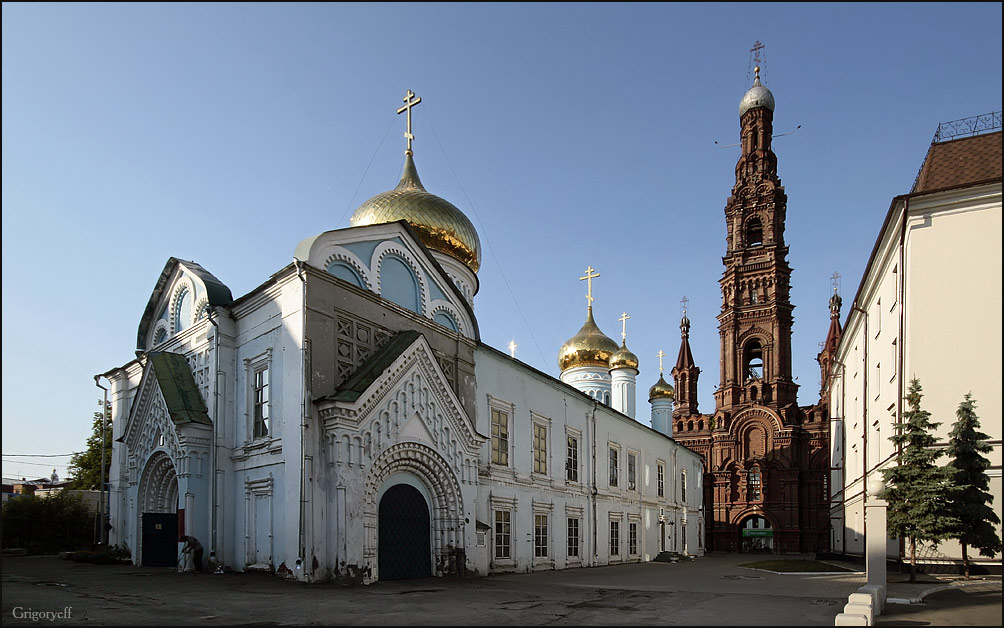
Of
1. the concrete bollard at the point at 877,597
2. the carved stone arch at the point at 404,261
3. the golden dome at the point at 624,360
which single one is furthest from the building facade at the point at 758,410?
the concrete bollard at the point at 877,597

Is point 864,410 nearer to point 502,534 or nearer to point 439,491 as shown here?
point 502,534

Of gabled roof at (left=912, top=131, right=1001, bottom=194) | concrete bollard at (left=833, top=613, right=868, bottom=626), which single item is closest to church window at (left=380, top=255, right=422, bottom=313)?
concrete bollard at (left=833, top=613, right=868, bottom=626)

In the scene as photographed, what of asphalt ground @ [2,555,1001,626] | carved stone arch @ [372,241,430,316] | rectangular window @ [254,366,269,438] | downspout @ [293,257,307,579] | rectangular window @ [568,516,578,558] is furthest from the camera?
rectangular window @ [568,516,578,558]

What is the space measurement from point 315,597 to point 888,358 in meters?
15.7

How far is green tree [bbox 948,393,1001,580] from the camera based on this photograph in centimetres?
1510

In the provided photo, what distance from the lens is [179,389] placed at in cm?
1639

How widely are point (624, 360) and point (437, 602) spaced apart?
104 feet

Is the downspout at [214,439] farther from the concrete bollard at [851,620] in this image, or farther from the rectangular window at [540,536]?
the concrete bollard at [851,620]

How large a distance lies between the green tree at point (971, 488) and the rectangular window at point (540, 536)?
33.5 feet

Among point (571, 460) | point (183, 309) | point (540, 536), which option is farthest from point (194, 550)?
point (571, 460)

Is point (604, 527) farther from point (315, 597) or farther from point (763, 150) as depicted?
point (763, 150)

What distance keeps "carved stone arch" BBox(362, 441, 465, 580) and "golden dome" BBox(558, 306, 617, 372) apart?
26.4 meters

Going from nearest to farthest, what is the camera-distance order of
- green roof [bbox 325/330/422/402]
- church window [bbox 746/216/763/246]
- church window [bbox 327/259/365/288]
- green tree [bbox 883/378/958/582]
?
green roof [bbox 325/330/422/402] < green tree [bbox 883/378/958/582] < church window [bbox 327/259/365/288] < church window [bbox 746/216/763/246]

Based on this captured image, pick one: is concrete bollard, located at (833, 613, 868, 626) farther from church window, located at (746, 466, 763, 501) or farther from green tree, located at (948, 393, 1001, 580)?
church window, located at (746, 466, 763, 501)
